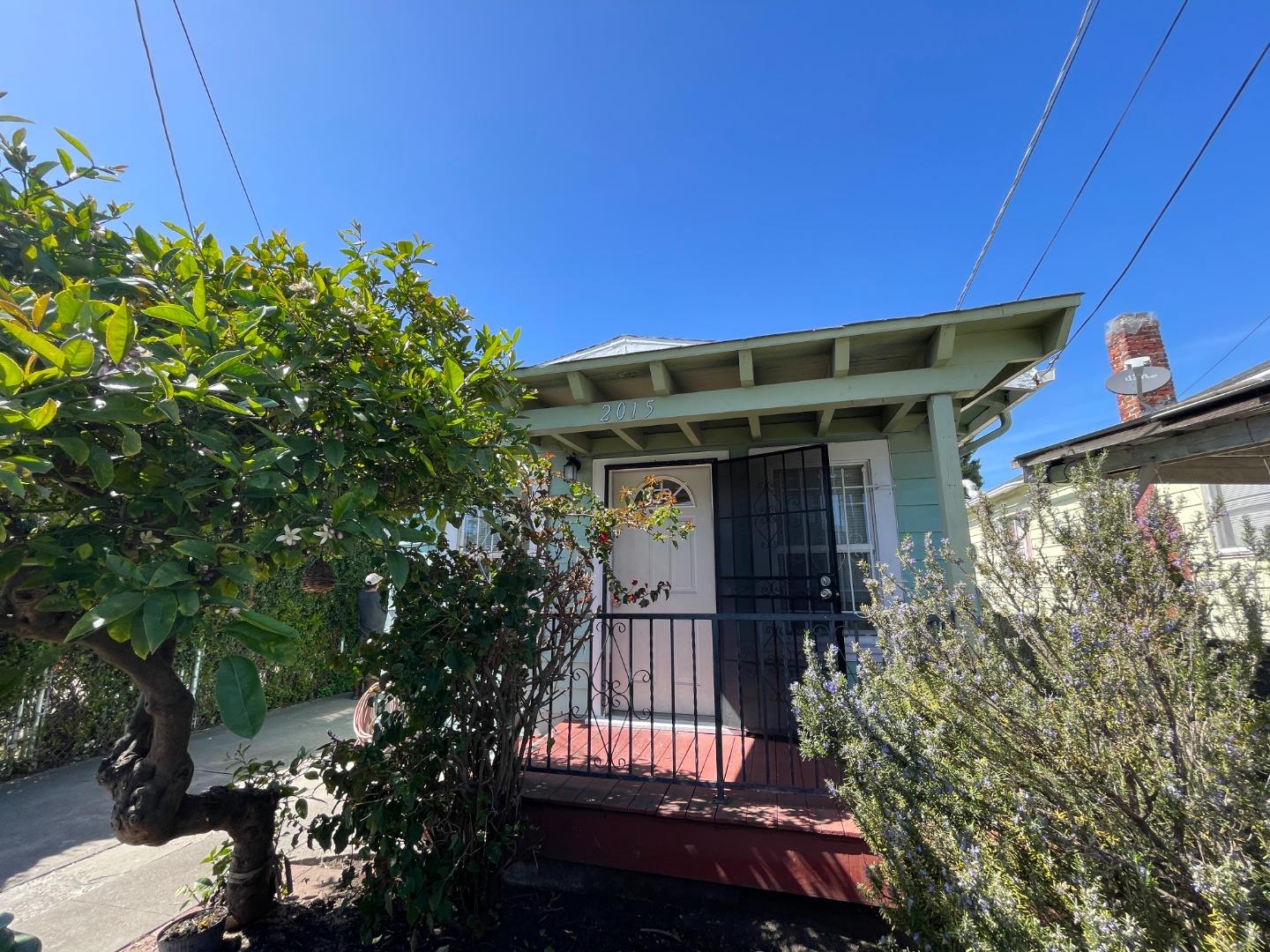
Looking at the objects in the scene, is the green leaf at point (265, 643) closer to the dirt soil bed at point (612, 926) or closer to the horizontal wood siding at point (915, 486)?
the dirt soil bed at point (612, 926)

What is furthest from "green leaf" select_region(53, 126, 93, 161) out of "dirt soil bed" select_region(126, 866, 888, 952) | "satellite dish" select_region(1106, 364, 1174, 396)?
"satellite dish" select_region(1106, 364, 1174, 396)

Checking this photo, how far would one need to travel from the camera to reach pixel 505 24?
4.87 m

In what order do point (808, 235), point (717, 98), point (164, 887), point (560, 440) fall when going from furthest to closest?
point (808, 235), point (717, 98), point (560, 440), point (164, 887)

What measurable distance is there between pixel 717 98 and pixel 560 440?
4.35 metres

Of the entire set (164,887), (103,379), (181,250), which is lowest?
(164,887)

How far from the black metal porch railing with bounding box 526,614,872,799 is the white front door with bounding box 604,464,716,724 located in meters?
0.02

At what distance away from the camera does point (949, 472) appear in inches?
123

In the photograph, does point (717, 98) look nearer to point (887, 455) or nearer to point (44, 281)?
point (887, 455)

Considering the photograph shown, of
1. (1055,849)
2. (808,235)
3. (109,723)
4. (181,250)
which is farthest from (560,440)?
(808,235)

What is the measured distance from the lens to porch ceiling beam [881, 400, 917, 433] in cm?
362

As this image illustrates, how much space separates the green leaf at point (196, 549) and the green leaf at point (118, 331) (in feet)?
1.24

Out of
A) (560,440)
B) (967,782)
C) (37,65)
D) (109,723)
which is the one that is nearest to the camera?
(967,782)

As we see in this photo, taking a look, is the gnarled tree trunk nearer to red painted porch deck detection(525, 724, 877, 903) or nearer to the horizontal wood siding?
red painted porch deck detection(525, 724, 877, 903)

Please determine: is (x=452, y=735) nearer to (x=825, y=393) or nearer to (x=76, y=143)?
(x=76, y=143)
